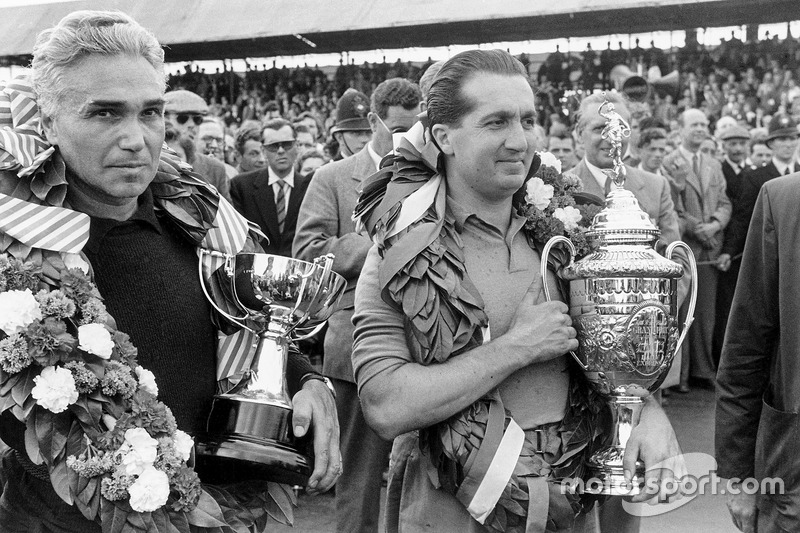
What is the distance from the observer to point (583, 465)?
8.19 ft

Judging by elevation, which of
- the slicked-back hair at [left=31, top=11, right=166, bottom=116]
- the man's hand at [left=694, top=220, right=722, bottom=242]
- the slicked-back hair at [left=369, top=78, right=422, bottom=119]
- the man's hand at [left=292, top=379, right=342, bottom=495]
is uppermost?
the slicked-back hair at [left=31, top=11, right=166, bottom=116]

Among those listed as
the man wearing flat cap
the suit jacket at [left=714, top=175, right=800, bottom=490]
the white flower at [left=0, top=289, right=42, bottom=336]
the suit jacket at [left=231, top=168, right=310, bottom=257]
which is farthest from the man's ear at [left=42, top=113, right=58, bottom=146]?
the man wearing flat cap

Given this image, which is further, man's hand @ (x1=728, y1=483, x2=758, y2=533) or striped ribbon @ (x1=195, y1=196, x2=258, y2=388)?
man's hand @ (x1=728, y1=483, x2=758, y2=533)

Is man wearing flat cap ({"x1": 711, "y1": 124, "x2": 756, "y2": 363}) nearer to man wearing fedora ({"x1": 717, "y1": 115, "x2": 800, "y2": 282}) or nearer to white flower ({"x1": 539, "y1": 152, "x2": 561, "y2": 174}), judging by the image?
man wearing fedora ({"x1": 717, "y1": 115, "x2": 800, "y2": 282})

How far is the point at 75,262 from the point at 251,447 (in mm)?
576

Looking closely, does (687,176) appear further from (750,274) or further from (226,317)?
Answer: (226,317)

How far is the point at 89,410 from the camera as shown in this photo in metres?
2.01

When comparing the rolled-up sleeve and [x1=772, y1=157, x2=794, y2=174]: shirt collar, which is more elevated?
the rolled-up sleeve

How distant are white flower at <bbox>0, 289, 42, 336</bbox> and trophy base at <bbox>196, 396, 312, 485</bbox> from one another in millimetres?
539

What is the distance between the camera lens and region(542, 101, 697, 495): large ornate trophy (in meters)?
2.37

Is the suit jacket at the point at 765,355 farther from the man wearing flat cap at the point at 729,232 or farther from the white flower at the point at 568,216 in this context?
the man wearing flat cap at the point at 729,232

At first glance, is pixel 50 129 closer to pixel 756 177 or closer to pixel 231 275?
pixel 231 275

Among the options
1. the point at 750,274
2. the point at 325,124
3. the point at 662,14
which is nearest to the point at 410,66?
the point at 325,124

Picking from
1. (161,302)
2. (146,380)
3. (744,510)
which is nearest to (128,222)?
(161,302)
